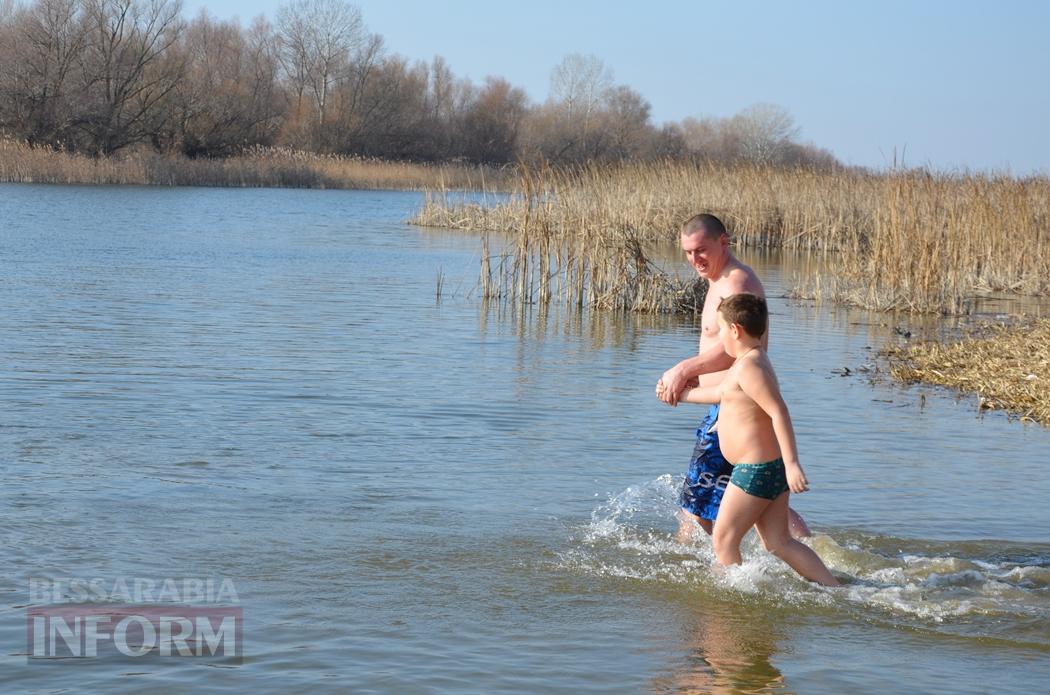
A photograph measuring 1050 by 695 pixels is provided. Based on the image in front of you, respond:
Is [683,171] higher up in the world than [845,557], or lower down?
higher up

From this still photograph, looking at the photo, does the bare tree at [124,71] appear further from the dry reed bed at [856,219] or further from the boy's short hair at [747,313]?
the boy's short hair at [747,313]

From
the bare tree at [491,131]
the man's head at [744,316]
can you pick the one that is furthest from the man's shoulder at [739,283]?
the bare tree at [491,131]

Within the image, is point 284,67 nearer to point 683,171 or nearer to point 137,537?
point 683,171

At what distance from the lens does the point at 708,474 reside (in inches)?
236

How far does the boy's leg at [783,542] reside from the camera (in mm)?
5625

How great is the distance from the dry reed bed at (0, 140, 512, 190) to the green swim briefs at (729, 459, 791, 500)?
113 ft

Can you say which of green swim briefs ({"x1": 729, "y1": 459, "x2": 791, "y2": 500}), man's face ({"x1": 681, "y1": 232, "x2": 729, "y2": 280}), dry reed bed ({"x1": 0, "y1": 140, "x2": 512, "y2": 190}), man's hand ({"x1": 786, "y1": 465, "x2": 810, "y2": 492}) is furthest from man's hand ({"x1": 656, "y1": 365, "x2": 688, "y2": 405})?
dry reed bed ({"x1": 0, "y1": 140, "x2": 512, "y2": 190})

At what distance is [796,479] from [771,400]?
0.39 m

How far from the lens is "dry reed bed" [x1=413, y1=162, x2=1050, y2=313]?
1755cm


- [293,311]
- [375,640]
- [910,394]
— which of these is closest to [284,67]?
[293,311]

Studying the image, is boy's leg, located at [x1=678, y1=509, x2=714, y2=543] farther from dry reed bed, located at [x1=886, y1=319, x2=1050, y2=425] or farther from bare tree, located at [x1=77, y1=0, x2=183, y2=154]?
bare tree, located at [x1=77, y1=0, x2=183, y2=154]

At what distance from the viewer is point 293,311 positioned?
16.8m

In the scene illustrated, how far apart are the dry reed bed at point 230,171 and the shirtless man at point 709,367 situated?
3367cm

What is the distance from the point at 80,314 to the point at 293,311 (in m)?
2.72
